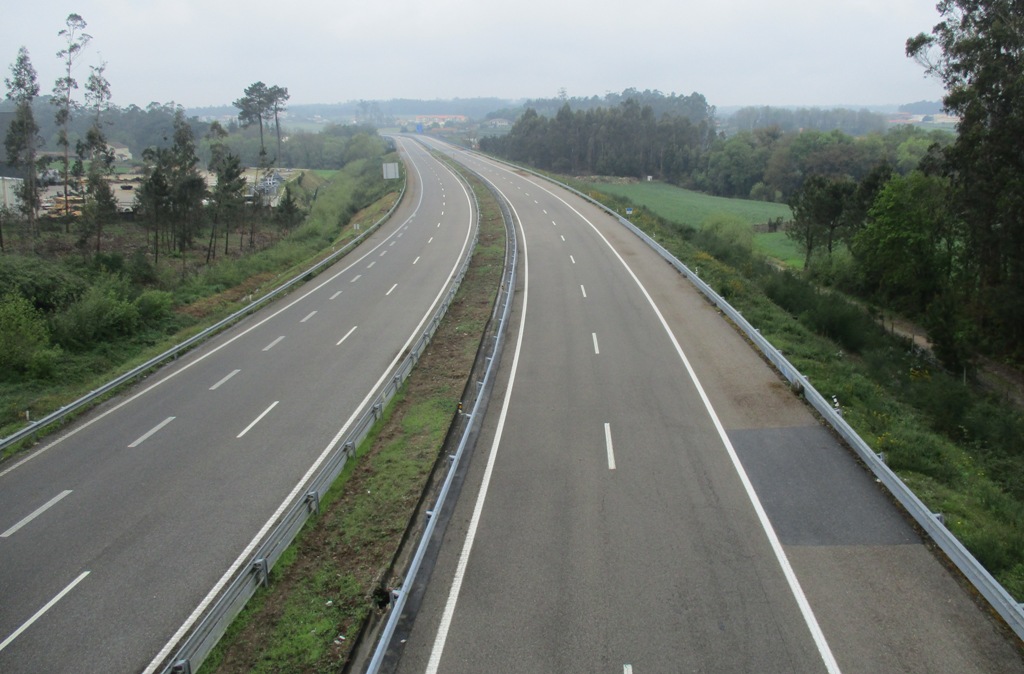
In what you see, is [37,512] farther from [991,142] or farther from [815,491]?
[991,142]

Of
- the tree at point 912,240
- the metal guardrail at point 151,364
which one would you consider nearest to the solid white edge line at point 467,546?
the metal guardrail at point 151,364

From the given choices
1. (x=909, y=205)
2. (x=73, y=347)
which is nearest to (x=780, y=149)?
(x=909, y=205)

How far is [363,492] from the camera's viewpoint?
13758 mm

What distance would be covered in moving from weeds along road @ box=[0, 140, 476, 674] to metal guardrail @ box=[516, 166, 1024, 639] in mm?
11763

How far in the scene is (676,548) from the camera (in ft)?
37.2

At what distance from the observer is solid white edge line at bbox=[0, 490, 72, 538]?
12453 mm

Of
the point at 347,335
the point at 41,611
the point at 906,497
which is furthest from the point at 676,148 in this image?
the point at 41,611

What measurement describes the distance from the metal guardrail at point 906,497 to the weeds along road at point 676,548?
10.0 inches

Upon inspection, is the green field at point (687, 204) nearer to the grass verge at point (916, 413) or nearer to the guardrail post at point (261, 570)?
the grass verge at point (916, 413)

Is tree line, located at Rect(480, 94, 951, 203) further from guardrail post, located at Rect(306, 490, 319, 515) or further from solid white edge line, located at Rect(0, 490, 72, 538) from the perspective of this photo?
solid white edge line, located at Rect(0, 490, 72, 538)

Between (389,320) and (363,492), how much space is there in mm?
13497

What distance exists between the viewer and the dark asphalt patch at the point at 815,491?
38.1ft

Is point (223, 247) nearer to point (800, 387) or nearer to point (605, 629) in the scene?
point (800, 387)

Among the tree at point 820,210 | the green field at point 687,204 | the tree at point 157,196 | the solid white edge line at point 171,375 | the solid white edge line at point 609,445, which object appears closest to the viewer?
the solid white edge line at point 609,445
